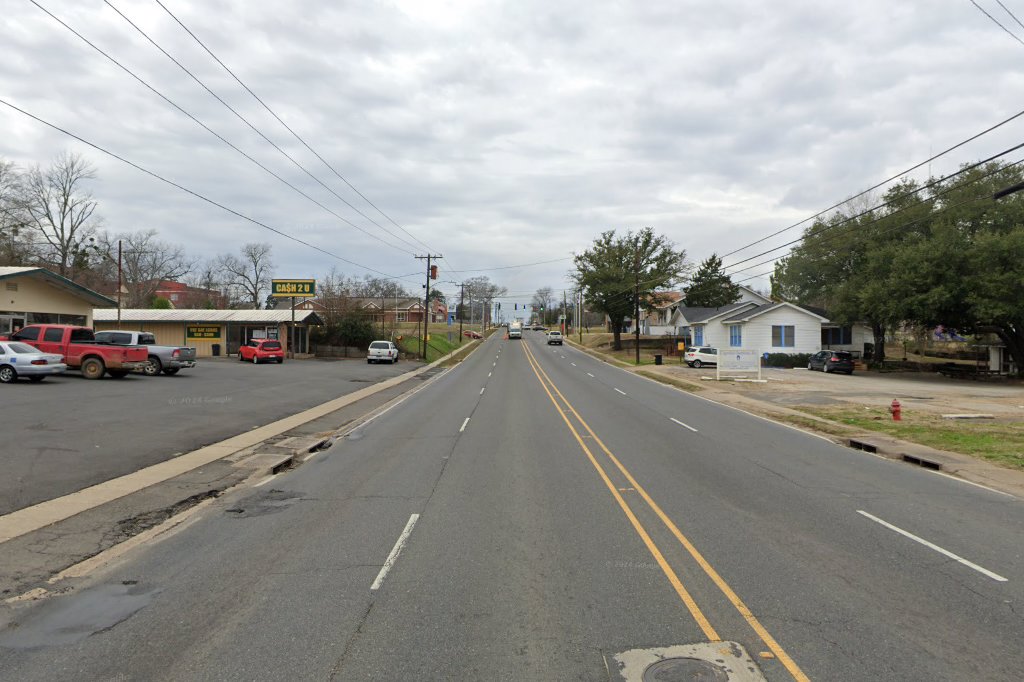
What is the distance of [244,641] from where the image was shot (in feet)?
15.1

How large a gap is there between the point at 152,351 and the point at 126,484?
2081 centimetres

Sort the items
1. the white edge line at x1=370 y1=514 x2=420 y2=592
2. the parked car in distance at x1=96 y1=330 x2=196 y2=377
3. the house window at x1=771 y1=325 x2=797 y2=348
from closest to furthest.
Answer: the white edge line at x1=370 y1=514 x2=420 y2=592 < the parked car in distance at x1=96 y1=330 x2=196 y2=377 < the house window at x1=771 y1=325 x2=797 y2=348

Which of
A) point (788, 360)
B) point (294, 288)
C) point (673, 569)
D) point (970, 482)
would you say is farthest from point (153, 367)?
point (788, 360)

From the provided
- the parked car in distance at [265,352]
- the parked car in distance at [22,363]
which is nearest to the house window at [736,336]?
the parked car in distance at [265,352]

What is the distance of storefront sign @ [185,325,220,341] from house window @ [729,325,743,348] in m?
42.9

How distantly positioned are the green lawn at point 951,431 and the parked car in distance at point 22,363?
87.4 ft

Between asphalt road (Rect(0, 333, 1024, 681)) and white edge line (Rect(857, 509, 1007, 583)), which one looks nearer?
asphalt road (Rect(0, 333, 1024, 681))

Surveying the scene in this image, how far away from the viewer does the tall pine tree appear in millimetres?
80750

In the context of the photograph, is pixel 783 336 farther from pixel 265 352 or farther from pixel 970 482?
pixel 970 482

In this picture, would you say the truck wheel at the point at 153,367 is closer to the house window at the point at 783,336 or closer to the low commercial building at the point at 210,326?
the low commercial building at the point at 210,326

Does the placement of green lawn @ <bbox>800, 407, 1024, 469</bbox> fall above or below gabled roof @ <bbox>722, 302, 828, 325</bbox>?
below

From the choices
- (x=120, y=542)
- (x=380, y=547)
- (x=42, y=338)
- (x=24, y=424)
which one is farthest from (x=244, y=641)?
(x=42, y=338)

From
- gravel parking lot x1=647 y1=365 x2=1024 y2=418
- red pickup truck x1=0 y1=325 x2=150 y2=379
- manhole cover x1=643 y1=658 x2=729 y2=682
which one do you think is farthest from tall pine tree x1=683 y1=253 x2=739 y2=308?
manhole cover x1=643 y1=658 x2=729 y2=682

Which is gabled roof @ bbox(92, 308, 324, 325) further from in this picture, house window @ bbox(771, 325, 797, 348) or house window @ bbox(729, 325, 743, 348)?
house window @ bbox(771, 325, 797, 348)
